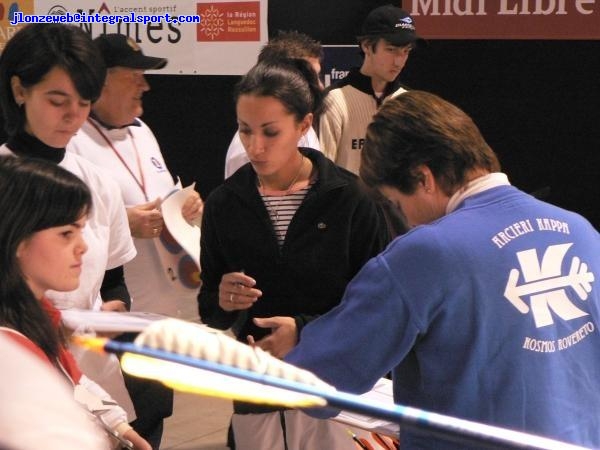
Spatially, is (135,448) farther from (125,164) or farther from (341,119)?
(341,119)

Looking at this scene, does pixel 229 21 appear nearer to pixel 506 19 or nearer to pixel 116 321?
pixel 506 19

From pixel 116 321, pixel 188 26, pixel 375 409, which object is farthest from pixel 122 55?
pixel 188 26

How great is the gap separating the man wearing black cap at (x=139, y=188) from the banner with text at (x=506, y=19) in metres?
3.40

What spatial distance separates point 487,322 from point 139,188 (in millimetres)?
2116

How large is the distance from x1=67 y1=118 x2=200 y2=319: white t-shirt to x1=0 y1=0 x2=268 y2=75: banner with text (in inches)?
162

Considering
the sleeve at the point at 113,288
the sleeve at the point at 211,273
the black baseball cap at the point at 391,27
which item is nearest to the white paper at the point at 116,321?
the sleeve at the point at 211,273

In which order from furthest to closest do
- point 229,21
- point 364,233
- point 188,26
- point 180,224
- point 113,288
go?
point 188,26 → point 229,21 → point 180,224 → point 113,288 → point 364,233

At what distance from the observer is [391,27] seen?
17.7 ft

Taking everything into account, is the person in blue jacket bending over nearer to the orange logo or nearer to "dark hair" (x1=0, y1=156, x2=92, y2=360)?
"dark hair" (x1=0, y1=156, x2=92, y2=360)

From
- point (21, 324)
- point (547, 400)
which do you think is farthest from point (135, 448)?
point (547, 400)

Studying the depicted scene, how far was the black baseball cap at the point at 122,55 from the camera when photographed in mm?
3758

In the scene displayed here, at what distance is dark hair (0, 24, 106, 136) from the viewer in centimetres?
288

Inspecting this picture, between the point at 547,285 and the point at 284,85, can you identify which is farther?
the point at 284,85

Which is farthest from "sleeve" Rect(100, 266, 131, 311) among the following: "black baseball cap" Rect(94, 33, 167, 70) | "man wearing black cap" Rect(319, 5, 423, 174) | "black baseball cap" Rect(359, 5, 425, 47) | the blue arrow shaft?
"black baseball cap" Rect(359, 5, 425, 47)
